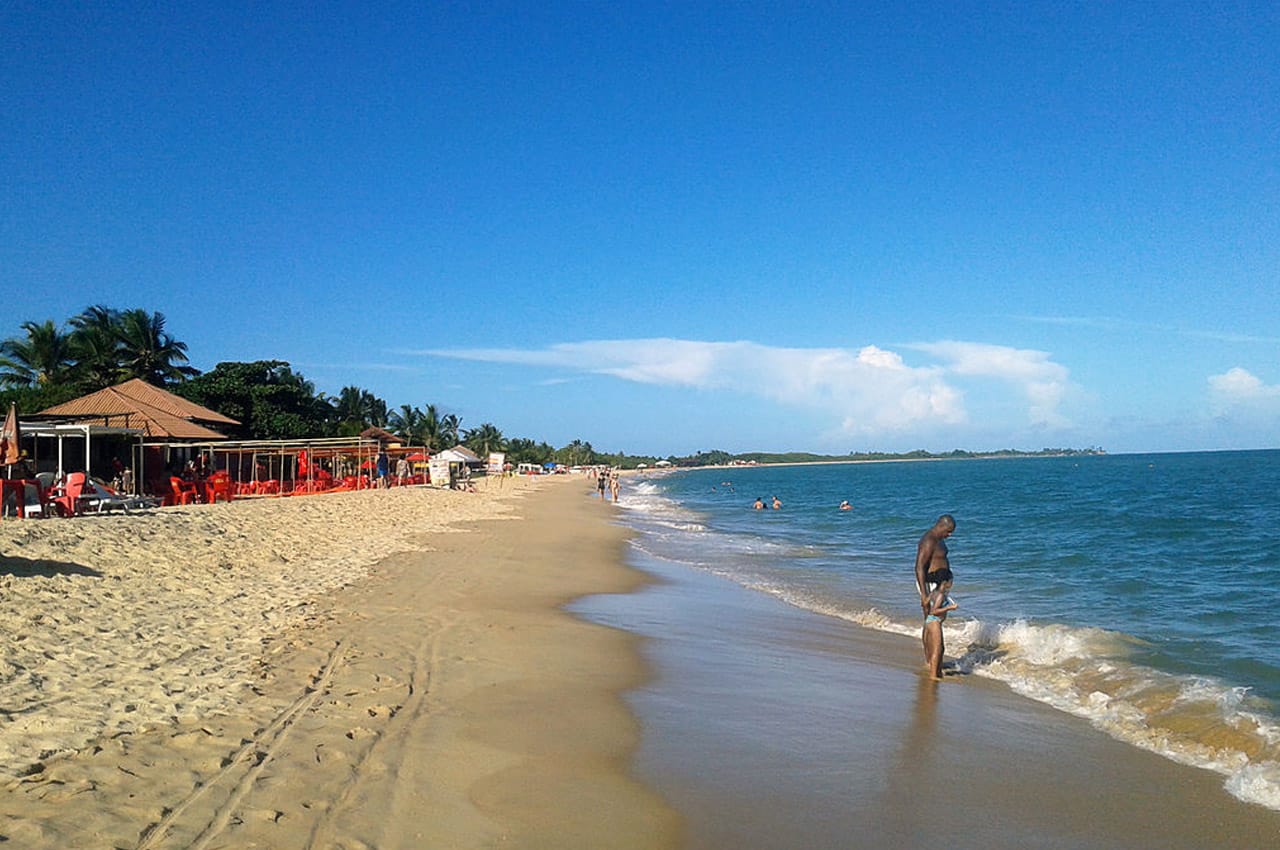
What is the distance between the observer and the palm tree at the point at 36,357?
39.3 metres

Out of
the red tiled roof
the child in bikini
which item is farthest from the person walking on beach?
the child in bikini

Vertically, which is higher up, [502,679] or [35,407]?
[35,407]

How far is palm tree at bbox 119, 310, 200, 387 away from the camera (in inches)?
1662

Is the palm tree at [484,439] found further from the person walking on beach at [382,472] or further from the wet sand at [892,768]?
the wet sand at [892,768]

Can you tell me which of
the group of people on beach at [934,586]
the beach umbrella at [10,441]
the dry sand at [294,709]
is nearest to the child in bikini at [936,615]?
the group of people on beach at [934,586]

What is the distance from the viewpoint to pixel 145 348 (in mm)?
42875

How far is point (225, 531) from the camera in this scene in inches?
593

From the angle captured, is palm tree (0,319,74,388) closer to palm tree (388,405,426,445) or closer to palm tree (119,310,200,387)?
palm tree (119,310,200,387)

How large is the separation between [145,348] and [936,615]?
44525 millimetres

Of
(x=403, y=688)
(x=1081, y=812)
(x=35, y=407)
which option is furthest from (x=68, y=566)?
(x=35, y=407)

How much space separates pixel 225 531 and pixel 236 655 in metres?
9.07

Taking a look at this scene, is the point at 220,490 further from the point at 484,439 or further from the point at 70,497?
the point at 484,439

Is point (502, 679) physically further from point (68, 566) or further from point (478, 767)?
point (68, 566)

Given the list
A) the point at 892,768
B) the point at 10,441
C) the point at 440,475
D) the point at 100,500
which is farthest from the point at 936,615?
the point at 440,475
